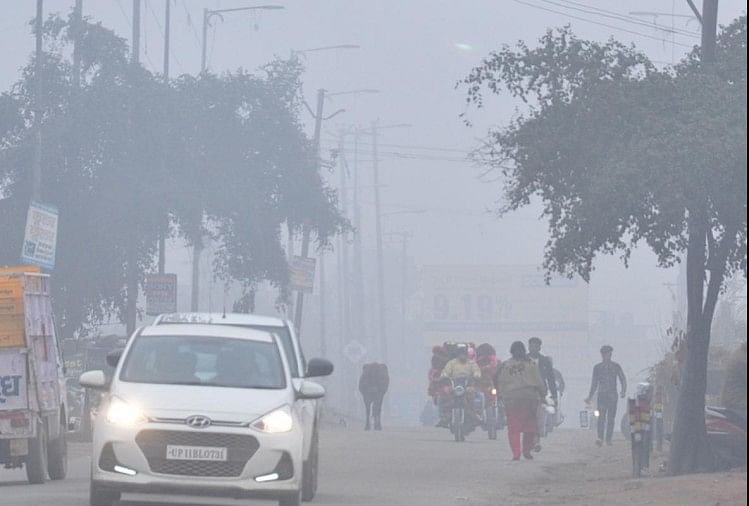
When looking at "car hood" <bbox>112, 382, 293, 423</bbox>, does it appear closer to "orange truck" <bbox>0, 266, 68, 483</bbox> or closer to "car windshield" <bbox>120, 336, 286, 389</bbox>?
"car windshield" <bbox>120, 336, 286, 389</bbox>

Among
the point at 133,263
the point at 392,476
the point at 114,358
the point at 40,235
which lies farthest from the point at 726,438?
the point at 133,263

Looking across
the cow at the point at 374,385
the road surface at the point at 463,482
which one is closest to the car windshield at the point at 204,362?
the road surface at the point at 463,482

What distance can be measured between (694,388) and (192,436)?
1055cm

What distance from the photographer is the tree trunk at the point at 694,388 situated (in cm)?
2405

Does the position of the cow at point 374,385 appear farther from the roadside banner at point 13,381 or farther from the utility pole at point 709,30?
the roadside banner at point 13,381

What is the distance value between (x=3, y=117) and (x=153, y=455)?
95.5ft

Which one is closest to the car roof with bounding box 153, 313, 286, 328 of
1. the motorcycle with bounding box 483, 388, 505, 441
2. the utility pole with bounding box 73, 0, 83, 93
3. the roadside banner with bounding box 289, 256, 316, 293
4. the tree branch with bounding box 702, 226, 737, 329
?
the tree branch with bounding box 702, 226, 737, 329

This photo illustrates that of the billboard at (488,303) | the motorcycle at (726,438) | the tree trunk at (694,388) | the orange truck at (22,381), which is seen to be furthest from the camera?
the billboard at (488,303)

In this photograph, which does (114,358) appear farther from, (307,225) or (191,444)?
(307,225)

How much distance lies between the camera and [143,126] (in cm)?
4556

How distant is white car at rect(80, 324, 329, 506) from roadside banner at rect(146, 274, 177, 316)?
25.5 meters

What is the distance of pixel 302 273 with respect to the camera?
50.2 m

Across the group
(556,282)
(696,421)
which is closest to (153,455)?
(696,421)

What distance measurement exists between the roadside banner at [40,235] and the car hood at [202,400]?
41.3 ft
